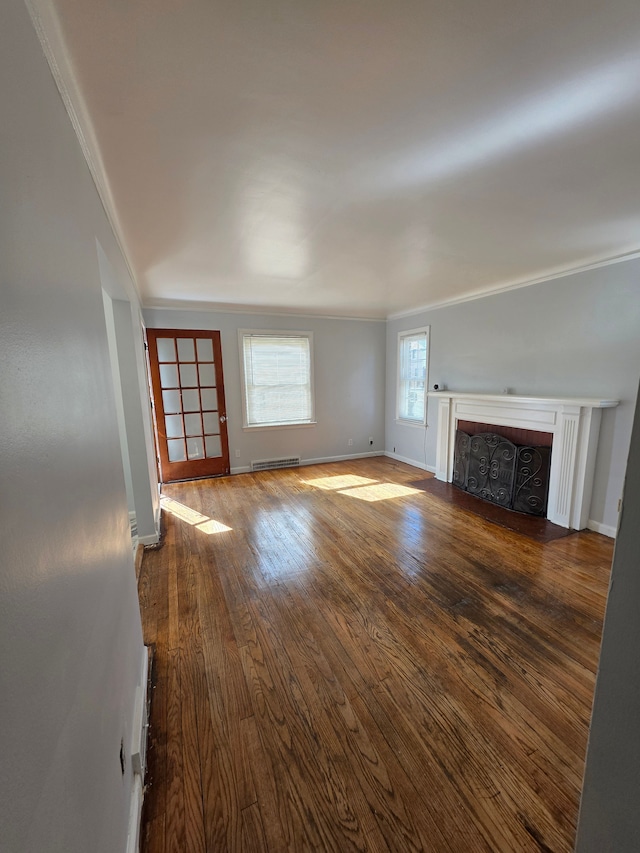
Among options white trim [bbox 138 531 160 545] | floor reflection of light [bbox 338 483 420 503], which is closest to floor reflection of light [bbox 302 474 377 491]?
floor reflection of light [bbox 338 483 420 503]

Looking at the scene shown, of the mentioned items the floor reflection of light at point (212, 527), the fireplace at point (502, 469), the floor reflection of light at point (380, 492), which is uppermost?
the fireplace at point (502, 469)

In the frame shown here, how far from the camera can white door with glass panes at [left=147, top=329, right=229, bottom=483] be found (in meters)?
4.63

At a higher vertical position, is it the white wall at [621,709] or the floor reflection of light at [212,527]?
the white wall at [621,709]

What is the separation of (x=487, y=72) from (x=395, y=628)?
8.39ft

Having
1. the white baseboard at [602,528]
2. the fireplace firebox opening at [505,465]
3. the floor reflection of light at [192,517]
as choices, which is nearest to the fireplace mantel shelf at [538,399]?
the fireplace firebox opening at [505,465]

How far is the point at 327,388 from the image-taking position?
5664mm

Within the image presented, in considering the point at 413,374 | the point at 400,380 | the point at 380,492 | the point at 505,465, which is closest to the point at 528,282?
the point at 505,465

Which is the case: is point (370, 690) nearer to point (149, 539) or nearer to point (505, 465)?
point (149, 539)

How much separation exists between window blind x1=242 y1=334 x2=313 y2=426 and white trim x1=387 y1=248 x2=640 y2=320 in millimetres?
1830

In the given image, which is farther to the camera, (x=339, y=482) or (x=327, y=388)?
(x=327, y=388)

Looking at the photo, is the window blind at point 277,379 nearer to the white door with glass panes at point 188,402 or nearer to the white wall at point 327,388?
the white wall at point 327,388

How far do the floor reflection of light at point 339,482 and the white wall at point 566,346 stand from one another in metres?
1.81

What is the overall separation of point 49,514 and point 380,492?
13.0 ft

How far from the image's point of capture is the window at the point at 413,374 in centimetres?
520
